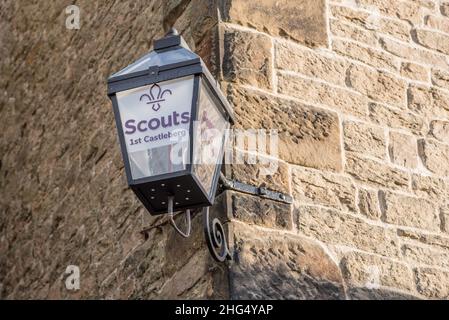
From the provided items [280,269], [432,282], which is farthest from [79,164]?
[432,282]

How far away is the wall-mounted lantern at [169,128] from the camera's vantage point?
3576 millimetres

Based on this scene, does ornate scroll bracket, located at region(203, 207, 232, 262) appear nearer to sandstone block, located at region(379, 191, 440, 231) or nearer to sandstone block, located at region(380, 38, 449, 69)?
sandstone block, located at region(379, 191, 440, 231)

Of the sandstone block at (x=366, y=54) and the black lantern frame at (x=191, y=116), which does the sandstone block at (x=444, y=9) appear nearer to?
the sandstone block at (x=366, y=54)

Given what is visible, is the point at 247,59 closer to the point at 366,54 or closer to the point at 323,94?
the point at 323,94

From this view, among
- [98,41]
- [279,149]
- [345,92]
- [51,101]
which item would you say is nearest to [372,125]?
[345,92]

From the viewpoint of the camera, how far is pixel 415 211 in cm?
456

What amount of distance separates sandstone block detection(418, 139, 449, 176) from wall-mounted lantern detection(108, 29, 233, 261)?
4.15 feet

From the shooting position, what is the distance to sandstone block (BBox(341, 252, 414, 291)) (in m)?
4.25

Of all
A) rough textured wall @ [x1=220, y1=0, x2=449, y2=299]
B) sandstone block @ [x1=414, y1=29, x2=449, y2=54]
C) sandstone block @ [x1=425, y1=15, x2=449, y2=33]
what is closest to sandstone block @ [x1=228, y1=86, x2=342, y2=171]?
rough textured wall @ [x1=220, y1=0, x2=449, y2=299]

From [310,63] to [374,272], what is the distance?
2.94 ft

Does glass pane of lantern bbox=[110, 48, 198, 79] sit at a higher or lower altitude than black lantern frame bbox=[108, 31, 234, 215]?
higher

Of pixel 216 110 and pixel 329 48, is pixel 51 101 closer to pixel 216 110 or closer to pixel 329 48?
pixel 329 48

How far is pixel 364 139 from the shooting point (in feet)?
15.1

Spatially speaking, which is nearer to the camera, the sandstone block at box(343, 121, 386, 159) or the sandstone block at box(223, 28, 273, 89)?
the sandstone block at box(223, 28, 273, 89)
